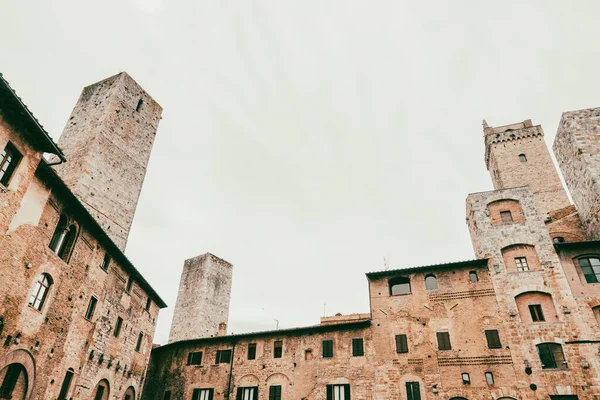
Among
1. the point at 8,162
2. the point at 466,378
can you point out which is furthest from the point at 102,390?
the point at 466,378

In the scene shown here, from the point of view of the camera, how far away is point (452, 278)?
2275cm

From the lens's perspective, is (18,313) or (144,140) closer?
(18,313)

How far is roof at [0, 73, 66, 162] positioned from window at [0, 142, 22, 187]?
693 mm

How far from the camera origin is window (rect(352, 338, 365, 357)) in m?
22.4

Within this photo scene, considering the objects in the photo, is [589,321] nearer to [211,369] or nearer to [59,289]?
[211,369]

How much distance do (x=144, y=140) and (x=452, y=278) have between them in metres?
22.5

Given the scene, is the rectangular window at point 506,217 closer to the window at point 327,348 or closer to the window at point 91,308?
the window at point 327,348

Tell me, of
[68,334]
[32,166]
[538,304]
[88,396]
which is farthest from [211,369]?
[538,304]

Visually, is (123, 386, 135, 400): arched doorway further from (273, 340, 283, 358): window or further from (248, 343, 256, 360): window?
(273, 340, 283, 358): window

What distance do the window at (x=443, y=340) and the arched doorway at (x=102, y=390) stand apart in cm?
1715

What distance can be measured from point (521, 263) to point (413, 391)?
9.28 m

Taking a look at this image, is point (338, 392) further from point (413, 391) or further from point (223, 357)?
point (223, 357)

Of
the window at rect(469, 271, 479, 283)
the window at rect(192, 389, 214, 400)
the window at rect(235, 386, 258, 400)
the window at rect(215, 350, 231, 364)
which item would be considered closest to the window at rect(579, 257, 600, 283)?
the window at rect(469, 271, 479, 283)

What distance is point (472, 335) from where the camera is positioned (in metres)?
20.7
